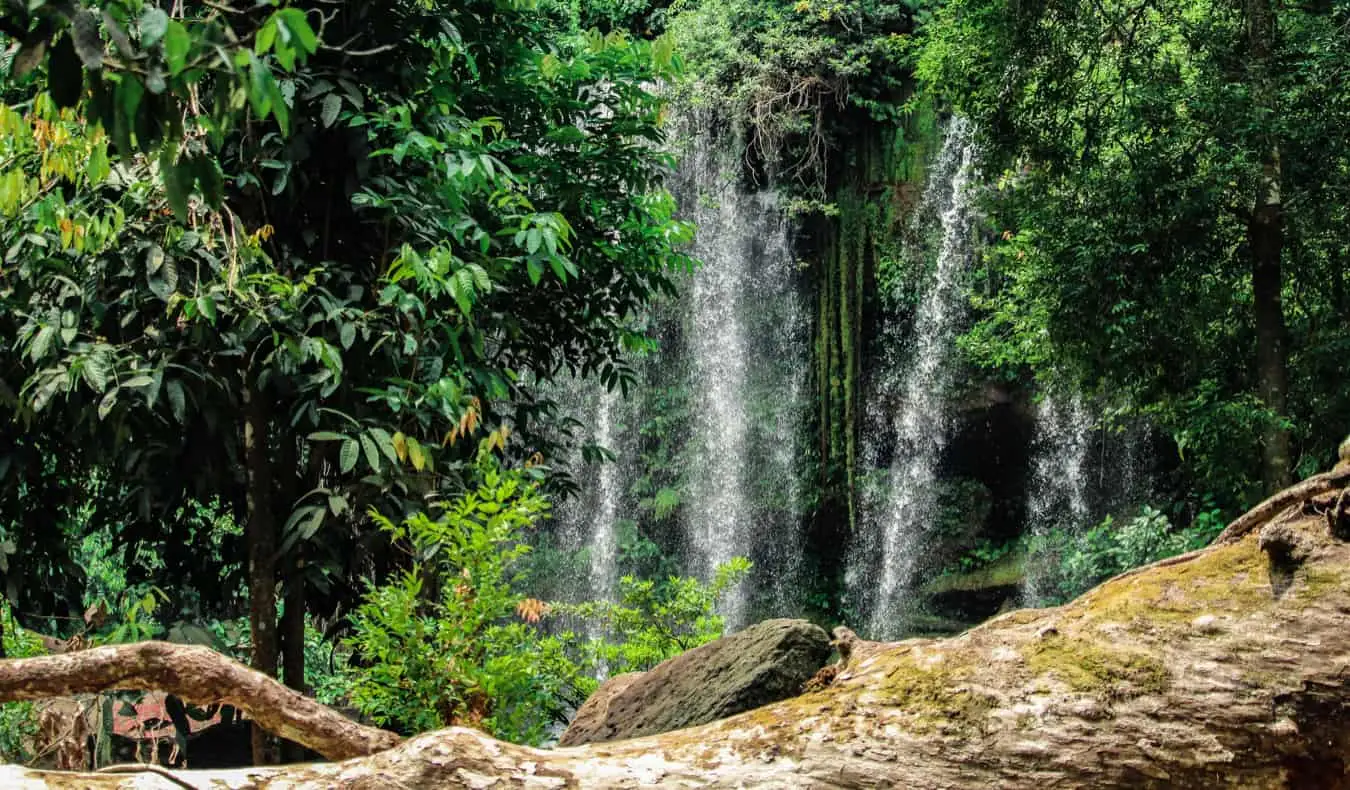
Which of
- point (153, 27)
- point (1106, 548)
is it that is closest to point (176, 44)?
point (153, 27)

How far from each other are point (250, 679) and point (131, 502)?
7.04 ft

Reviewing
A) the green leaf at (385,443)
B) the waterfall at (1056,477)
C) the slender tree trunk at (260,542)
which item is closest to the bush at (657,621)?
the slender tree trunk at (260,542)

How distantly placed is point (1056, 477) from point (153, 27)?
11.9m

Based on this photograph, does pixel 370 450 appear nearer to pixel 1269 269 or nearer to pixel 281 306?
pixel 281 306

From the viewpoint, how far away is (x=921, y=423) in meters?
13.1

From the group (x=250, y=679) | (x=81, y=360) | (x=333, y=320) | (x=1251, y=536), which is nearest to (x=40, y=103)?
(x=81, y=360)

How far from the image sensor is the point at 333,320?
4055mm

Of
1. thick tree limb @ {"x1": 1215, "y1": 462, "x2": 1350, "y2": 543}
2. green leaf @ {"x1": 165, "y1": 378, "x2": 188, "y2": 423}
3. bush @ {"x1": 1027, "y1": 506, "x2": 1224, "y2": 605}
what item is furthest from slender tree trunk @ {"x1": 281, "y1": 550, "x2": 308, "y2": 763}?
bush @ {"x1": 1027, "y1": 506, "x2": 1224, "y2": 605}

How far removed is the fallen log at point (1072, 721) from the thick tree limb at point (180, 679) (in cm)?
47

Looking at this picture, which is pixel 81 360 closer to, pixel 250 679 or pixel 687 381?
pixel 250 679

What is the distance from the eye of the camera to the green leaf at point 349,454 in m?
3.69

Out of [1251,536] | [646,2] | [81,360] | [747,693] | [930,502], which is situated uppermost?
[646,2]

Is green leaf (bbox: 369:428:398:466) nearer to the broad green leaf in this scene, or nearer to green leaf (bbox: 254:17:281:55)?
the broad green leaf

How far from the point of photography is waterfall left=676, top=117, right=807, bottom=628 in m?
13.6
